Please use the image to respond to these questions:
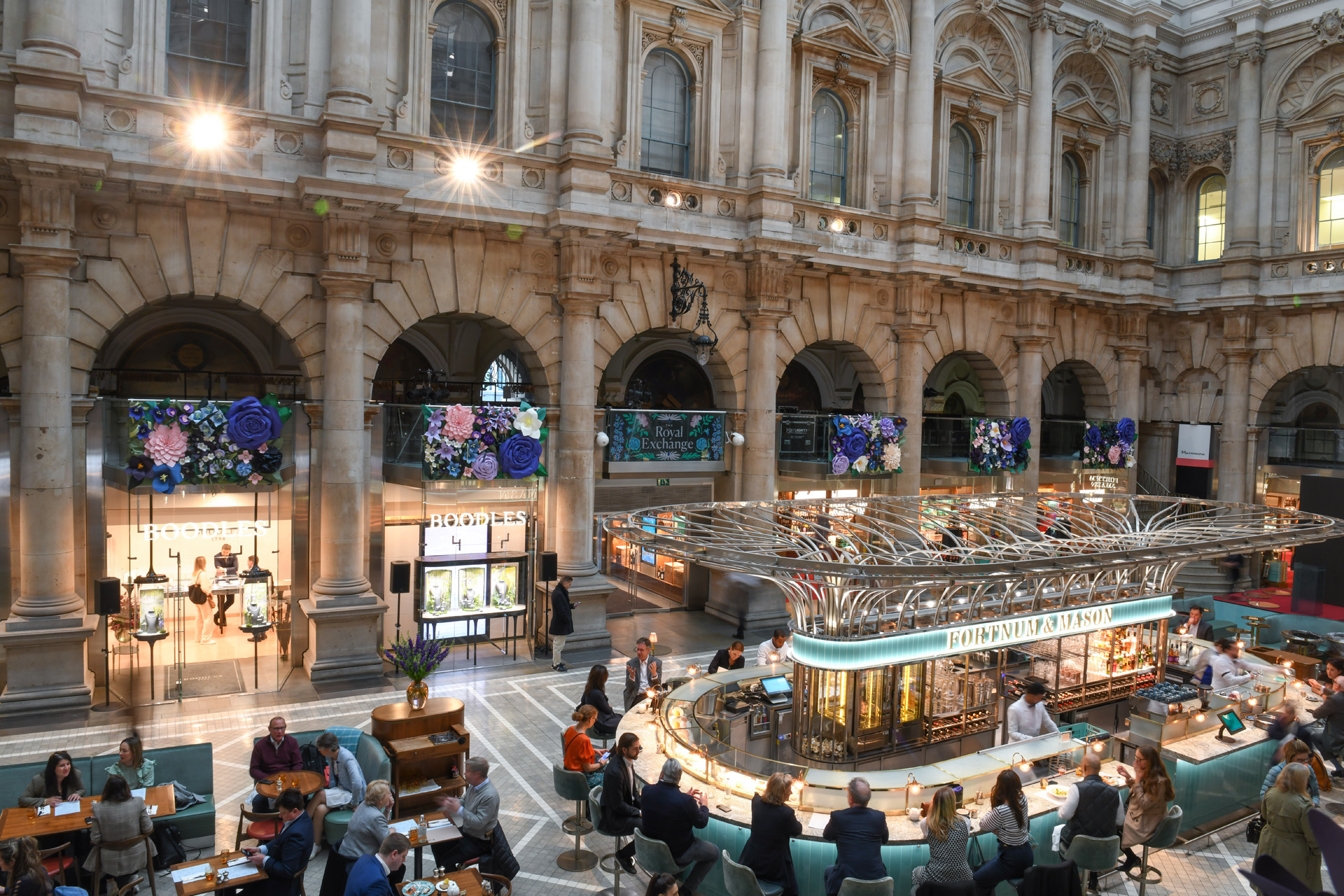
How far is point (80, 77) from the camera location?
1324cm

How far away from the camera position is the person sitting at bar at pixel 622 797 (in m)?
9.16

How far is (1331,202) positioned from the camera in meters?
25.6

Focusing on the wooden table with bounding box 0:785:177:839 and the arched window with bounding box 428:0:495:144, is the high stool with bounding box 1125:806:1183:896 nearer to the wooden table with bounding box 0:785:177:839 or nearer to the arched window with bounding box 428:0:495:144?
the wooden table with bounding box 0:785:177:839

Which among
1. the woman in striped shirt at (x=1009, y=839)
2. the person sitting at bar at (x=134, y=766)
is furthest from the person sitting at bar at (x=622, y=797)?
the person sitting at bar at (x=134, y=766)

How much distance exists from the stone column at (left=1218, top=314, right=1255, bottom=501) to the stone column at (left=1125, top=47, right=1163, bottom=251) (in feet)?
11.3

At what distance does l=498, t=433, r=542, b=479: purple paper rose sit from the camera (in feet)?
55.4

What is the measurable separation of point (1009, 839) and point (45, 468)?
13.3m

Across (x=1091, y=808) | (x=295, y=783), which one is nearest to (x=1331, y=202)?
(x=1091, y=808)

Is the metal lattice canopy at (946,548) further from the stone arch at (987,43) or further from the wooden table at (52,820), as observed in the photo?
the stone arch at (987,43)

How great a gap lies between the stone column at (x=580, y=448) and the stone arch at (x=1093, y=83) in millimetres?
15559

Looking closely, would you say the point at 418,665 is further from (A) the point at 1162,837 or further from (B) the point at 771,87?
(B) the point at 771,87

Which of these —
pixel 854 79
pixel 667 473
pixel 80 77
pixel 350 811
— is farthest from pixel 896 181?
pixel 350 811

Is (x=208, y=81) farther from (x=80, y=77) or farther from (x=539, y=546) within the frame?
(x=539, y=546)

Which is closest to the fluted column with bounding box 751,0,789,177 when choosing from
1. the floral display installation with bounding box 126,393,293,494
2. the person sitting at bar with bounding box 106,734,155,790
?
the floral display installation with bounding box 126,393,293,494
